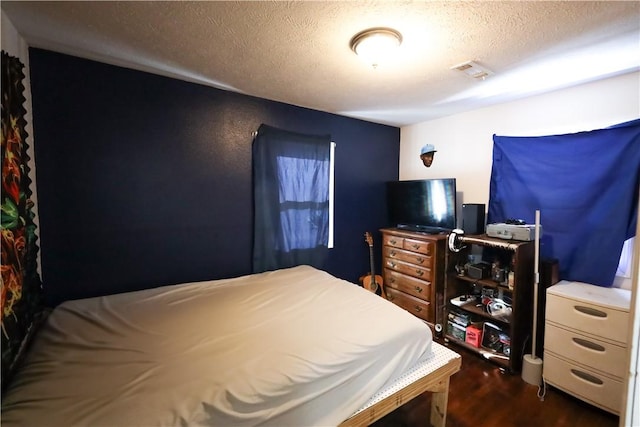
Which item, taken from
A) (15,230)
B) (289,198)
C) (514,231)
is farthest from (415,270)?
(15,230)

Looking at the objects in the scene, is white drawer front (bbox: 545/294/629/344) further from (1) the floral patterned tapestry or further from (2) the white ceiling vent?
(1) the floral patterned tapestry

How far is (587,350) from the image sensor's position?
1.76 m

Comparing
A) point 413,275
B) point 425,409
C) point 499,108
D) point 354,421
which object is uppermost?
point 499,108

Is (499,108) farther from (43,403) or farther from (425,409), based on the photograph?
(43,403)

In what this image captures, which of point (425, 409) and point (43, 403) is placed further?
point (425, 409)

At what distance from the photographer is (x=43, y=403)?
0.95 meters

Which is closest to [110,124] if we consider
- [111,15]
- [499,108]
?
[111,15]

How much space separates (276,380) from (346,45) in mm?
1769

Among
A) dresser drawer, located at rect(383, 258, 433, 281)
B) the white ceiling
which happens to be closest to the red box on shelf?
dresser drawer, located at rect(383, 258, 433, 281)

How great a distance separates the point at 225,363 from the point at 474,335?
7.15 ft

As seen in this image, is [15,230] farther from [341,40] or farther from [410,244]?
[410,244]

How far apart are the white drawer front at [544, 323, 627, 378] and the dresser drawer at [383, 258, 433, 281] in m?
0.93

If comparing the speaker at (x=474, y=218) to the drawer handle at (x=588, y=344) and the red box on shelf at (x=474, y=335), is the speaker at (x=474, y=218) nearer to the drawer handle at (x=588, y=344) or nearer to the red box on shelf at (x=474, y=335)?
the red box on shelf at (x=474, y=335)

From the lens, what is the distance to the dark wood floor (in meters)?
1.67
